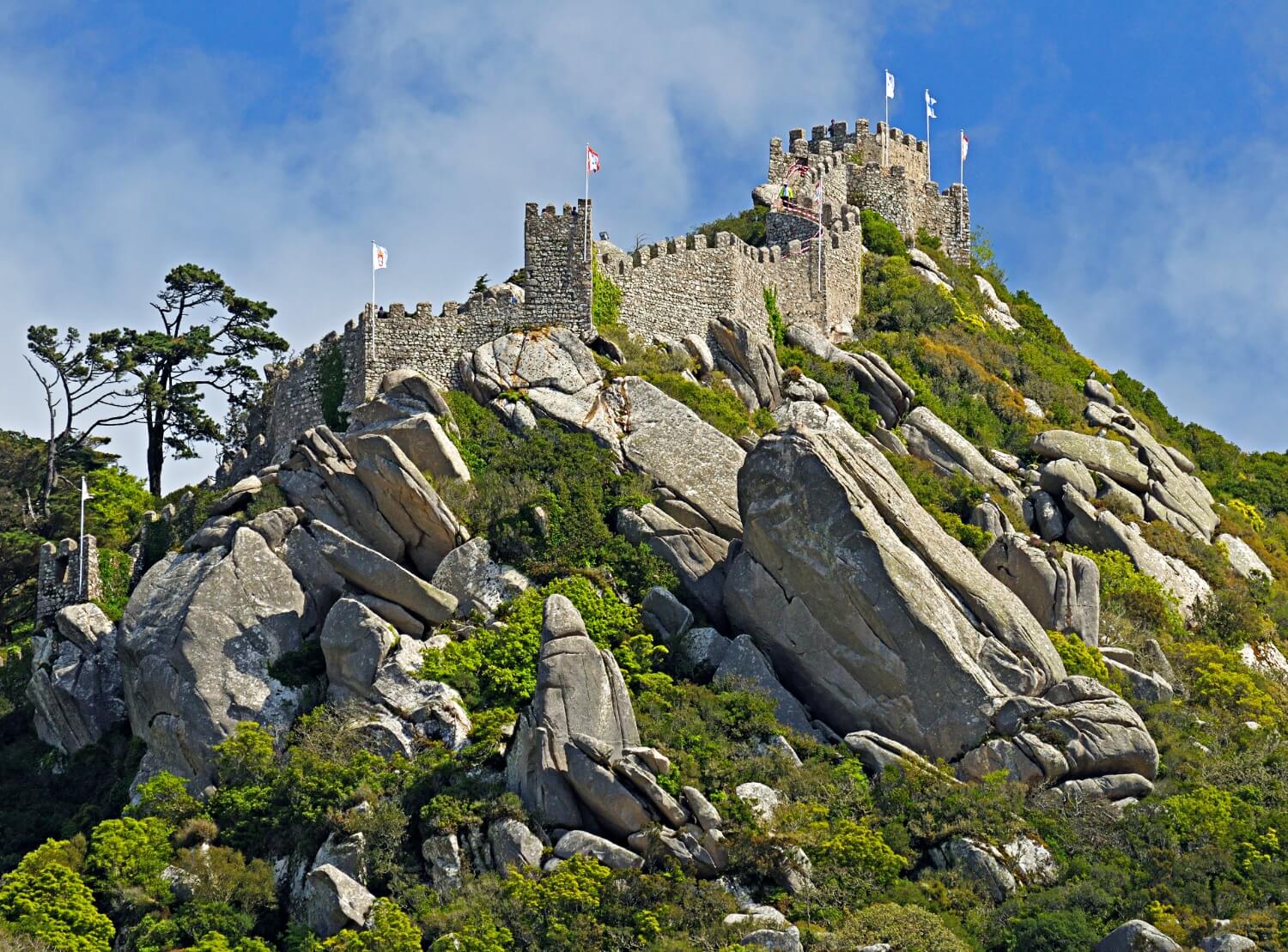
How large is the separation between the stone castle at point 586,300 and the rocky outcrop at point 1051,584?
11227 mm

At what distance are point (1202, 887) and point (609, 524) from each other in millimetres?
15040

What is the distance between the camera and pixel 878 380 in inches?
2343

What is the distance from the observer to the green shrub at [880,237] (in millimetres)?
72250

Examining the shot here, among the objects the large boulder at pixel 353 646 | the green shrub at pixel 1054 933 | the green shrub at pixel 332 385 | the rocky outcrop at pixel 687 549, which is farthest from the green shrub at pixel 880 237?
the green shrub at pixel 1054 933

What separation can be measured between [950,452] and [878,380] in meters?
3.01

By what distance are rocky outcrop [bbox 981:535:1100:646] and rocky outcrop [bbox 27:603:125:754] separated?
19239 mm

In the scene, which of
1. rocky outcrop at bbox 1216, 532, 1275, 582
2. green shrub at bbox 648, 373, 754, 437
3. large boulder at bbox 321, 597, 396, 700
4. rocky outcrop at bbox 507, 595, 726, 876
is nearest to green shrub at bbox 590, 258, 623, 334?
green shrub at bbox 648, 373, 754, 437

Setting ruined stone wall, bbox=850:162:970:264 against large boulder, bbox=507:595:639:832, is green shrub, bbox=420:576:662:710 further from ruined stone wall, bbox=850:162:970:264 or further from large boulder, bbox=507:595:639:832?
ruined stone wall, bbox=850:162:970:264

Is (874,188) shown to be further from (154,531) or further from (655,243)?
(154,531)

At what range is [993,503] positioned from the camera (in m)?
54.8

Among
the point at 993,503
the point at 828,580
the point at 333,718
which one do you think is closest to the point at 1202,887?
the point at 828,580

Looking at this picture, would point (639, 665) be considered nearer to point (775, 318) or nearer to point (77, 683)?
point (77, 683)

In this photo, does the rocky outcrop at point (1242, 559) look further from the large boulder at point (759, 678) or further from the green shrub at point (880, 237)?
the green shrub at point (880, 237)

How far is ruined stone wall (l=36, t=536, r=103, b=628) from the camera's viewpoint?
54.6 m
